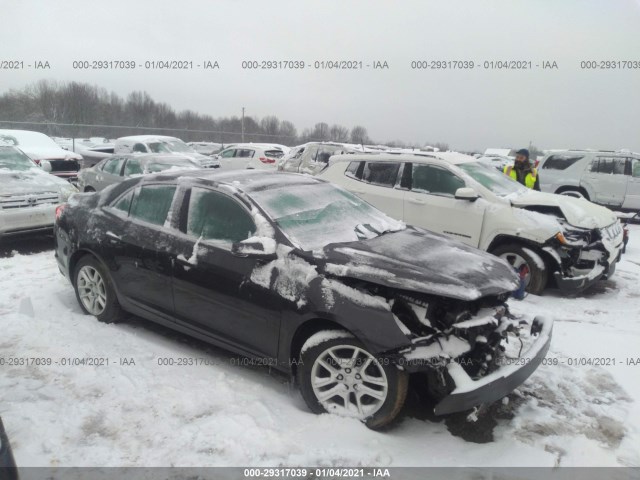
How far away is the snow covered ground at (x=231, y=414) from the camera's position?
9.16 ft

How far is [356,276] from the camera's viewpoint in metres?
3.02

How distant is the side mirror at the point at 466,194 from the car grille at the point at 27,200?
6423 millimetres

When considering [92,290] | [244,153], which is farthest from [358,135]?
[92,290]

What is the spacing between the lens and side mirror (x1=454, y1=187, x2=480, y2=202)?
5.94m

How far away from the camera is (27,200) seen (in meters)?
7.06

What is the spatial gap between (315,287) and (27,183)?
21.7 ft

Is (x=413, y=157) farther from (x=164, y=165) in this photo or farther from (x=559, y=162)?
(x=559, y=162)

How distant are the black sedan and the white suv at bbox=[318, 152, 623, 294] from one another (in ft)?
6.41

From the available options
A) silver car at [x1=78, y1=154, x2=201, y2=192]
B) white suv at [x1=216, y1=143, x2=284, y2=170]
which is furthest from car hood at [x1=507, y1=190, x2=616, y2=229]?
white suv at [x1=216, y1=143, x2=284, y2=170]

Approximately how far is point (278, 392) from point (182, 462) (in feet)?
3.09

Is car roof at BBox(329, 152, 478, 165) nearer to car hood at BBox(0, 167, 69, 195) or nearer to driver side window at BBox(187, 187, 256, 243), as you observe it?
driver side window at BBox(187, 187, 256, 243)

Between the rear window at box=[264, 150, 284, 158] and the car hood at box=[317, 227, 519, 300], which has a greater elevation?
the rear window at box=[264, 150, 284, 158]

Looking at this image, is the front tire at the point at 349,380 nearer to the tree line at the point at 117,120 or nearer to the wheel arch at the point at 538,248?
the wheel arch at the point at 538,248

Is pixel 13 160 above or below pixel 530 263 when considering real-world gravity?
above
